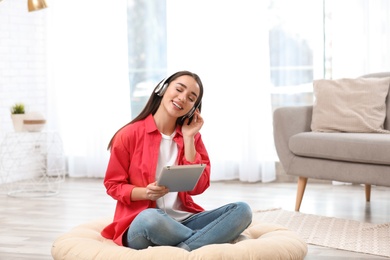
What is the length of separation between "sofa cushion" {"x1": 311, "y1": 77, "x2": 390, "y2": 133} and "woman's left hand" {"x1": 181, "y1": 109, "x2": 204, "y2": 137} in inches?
72.4

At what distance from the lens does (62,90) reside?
6.62m

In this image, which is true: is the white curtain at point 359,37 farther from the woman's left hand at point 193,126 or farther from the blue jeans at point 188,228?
the blue jeans at point 188,228

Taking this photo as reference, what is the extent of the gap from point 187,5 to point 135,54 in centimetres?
66

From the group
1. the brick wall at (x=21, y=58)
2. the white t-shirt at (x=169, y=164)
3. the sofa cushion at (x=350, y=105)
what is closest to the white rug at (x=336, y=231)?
the sofa cushion at (x=350, y=105)

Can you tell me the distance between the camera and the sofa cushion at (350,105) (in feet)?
15.8

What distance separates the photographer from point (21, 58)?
253 inches

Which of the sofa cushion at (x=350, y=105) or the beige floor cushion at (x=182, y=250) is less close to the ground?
the sofa cushion at (x=350, y=105)

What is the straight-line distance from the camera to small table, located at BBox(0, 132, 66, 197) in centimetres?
611

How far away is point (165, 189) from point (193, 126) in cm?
36

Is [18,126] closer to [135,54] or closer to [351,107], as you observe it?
[135,54]

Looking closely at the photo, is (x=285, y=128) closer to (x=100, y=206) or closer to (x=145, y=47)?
(x=100, y=206)

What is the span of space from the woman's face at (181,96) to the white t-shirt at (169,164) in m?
0.13

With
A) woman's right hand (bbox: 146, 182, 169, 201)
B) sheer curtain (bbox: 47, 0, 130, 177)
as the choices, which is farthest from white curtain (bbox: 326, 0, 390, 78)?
woman's right hand (bbox: 146, 182, 169, 201)

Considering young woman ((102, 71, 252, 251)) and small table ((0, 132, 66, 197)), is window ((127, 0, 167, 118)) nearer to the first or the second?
small table ((0, 132, 66, 197))
